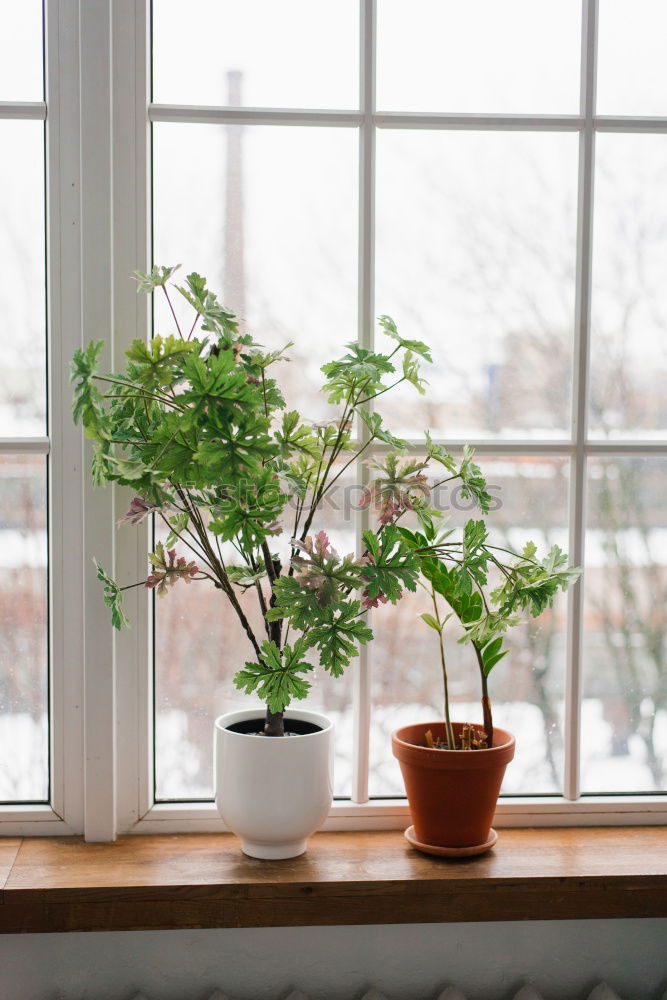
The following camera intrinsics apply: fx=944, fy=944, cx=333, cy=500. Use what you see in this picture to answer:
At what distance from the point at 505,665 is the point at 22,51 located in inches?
49.0

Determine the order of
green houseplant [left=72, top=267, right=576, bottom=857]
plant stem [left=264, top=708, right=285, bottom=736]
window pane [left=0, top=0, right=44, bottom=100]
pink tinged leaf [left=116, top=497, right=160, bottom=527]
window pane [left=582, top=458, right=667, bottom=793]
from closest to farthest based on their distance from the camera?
green houseplant [left=72, top=267, right=576, bottom=857]
pink tinged leaf [left=116, top=497, right=160, bottom=527]
plant stem [left=264, top=708, right=285, bottom=736]
window pane [left=0, top=0, right=44, bottom=100]
window pane [left=582, top=458, right=667, bottom=793]

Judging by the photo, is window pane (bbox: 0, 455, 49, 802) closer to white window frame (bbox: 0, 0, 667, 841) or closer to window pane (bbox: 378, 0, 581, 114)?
white window frame (bbox: 0, 0, 667, 841)

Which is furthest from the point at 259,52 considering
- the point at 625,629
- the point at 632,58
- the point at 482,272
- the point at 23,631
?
the point at 625,629

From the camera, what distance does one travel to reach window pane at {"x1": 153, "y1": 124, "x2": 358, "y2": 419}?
1.49 meters

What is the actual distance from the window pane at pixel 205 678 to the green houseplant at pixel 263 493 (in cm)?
11

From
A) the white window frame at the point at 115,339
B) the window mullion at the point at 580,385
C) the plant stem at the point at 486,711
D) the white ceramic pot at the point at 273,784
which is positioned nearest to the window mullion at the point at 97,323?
the white window frame at the point at 115,339

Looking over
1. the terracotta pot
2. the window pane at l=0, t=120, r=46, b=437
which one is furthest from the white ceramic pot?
the window pane at l=0, t=120, r=46, b=437

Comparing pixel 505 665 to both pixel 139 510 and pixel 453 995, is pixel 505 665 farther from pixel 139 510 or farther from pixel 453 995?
pixel 139 510

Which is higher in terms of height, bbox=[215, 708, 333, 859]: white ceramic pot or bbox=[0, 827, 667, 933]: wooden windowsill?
bbox=[215, 708, 333, 859]: white ceramic pot

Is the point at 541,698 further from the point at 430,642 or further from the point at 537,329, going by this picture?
the point at 537,329

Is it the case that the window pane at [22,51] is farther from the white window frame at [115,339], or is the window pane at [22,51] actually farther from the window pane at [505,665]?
the window pane at [505,665]

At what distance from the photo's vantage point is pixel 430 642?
1.56 m

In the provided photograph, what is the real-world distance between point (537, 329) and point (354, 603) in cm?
62

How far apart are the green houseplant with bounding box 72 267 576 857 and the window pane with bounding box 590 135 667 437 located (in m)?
0.36
